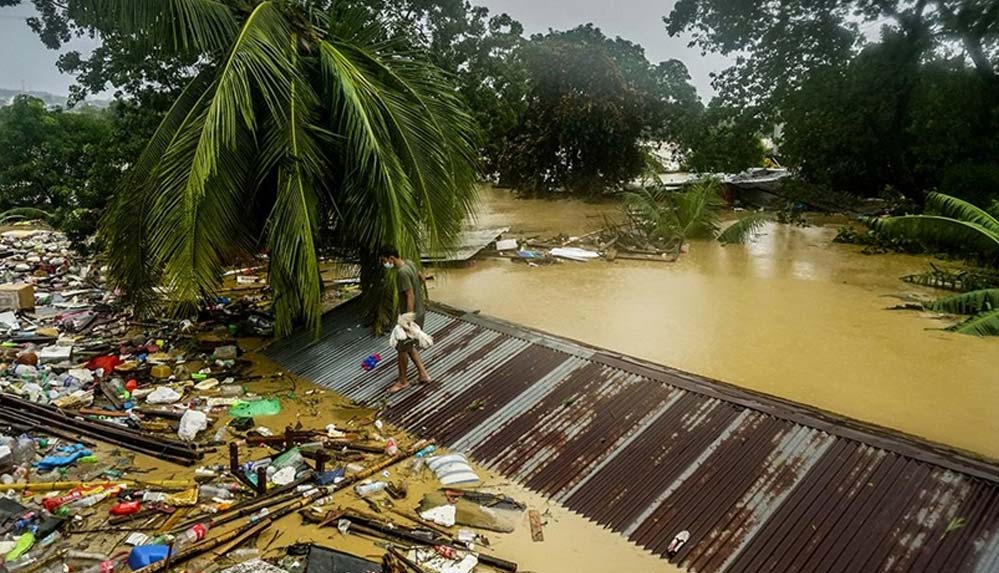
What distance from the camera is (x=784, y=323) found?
906cm

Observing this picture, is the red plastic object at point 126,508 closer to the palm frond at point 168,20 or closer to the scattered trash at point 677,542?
the scattered trash at point 677,542

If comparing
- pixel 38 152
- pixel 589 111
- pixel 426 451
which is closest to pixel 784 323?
pixel 426 451

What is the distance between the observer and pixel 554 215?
63.8ft

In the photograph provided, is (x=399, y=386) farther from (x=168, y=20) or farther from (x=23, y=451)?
(x=168, y=20)

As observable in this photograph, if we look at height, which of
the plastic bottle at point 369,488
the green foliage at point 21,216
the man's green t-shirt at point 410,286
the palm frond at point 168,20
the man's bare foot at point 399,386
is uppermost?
A: the palm frond at point 168,20

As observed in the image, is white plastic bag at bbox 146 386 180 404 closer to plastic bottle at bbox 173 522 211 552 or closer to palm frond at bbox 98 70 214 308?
palm frond at bbox 98 70 214 308

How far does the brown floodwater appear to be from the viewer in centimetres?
650

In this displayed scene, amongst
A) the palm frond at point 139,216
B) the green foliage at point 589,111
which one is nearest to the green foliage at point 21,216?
the palm frond at point 139,216

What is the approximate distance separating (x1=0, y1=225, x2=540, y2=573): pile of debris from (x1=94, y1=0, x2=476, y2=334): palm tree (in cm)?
104

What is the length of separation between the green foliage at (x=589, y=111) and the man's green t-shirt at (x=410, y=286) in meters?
16.2

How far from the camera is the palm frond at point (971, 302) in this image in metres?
4.91

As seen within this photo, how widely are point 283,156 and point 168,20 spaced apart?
5.13 feet

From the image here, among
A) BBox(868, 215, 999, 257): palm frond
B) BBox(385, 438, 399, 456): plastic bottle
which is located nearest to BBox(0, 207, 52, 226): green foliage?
BBox(385, 438, 399, 456): plastic bottle

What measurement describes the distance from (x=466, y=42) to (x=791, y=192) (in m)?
10.6
